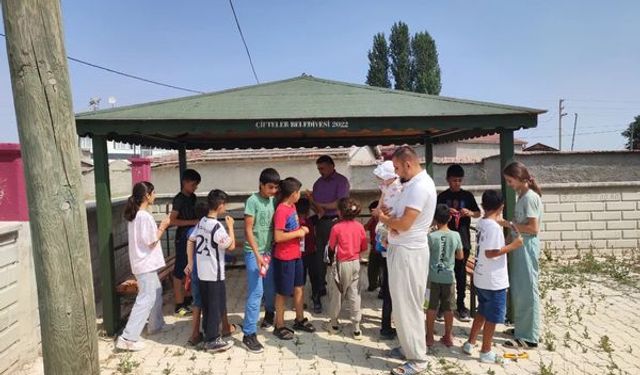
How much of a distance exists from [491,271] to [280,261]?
2000 millimetres

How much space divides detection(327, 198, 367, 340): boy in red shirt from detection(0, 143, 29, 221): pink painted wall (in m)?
2.82

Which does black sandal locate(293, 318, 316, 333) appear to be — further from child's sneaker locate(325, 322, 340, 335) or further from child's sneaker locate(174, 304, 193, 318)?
child's sneaker locate(174, 304, 193, 318)

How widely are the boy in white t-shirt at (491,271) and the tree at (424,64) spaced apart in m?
48.3

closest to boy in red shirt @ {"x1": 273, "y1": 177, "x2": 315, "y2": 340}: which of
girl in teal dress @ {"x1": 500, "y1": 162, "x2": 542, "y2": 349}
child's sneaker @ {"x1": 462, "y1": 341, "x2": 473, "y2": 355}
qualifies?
child's sneaker @ {"x1": 462, "y1": 341, "x2": 473, "y2": 355}

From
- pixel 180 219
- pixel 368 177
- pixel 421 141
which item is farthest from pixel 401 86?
pixel 180 219

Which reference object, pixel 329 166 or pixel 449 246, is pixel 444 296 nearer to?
pixel 449 246

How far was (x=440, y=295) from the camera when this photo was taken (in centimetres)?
430

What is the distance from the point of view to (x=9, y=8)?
7.82 ft

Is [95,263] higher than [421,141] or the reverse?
the reverse

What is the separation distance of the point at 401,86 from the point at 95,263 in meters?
49.2

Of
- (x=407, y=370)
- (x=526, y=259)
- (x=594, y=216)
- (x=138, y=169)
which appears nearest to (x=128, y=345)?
(x=407, y=370)

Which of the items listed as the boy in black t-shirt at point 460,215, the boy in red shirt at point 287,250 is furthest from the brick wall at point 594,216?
the boy in red shirt at point 287,250

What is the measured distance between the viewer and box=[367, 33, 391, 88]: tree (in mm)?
52375

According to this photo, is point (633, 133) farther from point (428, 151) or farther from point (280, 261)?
point (280, 261)
